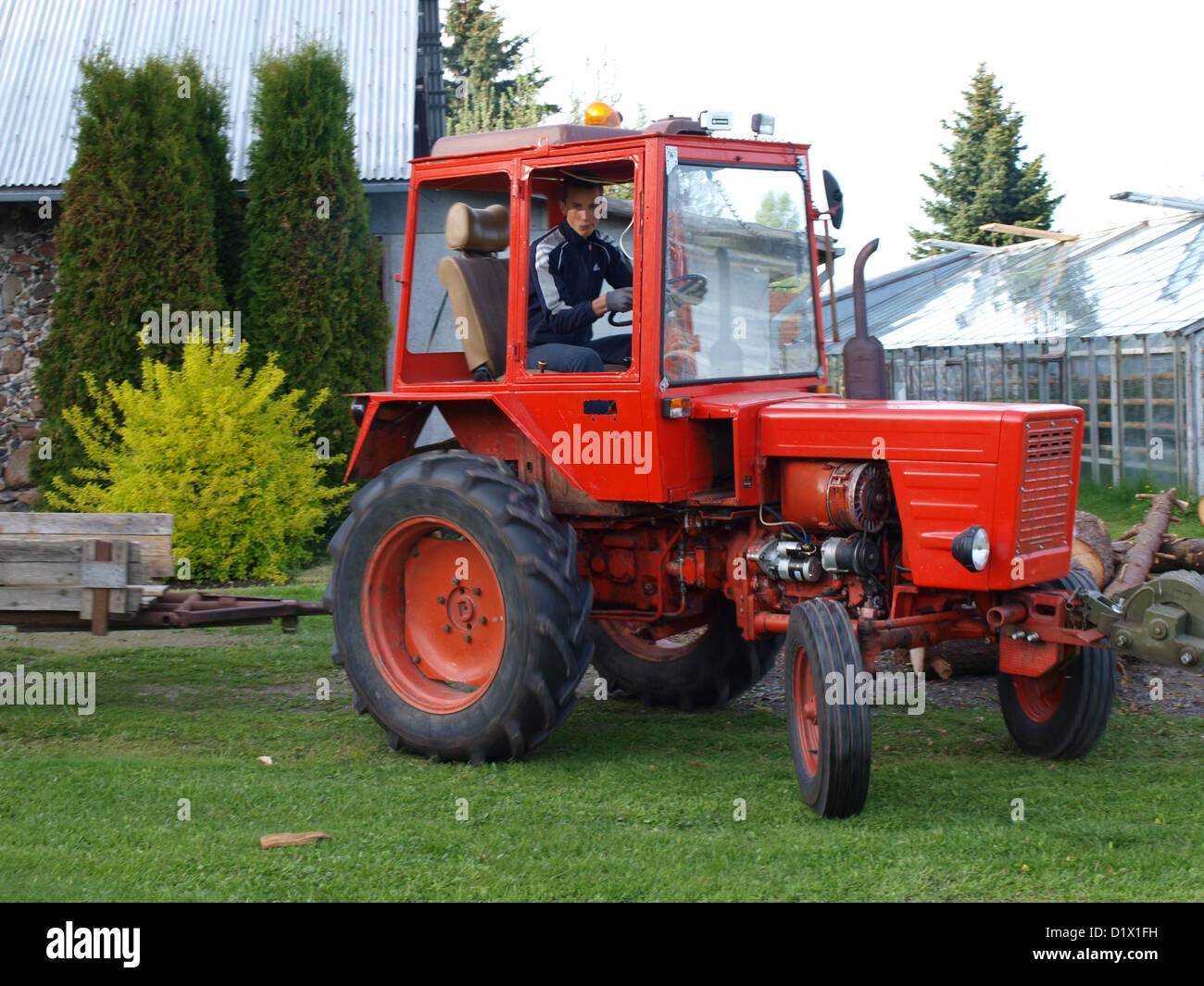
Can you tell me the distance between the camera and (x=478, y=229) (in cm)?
634

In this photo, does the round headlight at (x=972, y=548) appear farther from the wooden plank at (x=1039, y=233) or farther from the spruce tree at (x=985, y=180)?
the spruce tree at (x=985, y=180)

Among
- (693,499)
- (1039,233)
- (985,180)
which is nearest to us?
(693,499)

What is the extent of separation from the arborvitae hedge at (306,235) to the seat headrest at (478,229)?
6.58m

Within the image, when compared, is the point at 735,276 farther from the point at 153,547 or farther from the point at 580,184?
the point at 153,547

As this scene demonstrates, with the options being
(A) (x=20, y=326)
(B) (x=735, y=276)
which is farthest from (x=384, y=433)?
(A) (x=20, y=326)

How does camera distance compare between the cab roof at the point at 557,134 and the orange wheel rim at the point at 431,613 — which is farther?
the orange wheel rim at the point at 431,613

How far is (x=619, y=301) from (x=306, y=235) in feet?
25.9

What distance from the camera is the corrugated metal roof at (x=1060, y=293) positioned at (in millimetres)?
16703

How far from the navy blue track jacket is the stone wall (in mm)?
9512

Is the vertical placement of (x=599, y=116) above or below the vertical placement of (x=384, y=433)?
above

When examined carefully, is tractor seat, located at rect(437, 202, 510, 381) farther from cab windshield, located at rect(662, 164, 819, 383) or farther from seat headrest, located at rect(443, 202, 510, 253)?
cab windshield, located at rect(662, 164, 819, 383)

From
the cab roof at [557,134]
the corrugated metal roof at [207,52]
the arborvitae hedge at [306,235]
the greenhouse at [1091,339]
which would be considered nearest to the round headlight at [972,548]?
the cab roof at [557,134]

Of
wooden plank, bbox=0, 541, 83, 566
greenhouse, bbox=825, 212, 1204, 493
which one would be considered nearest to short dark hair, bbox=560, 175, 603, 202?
wooden plank, bbox=0, 541, 83, 566

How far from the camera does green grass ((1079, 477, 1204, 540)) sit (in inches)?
572
